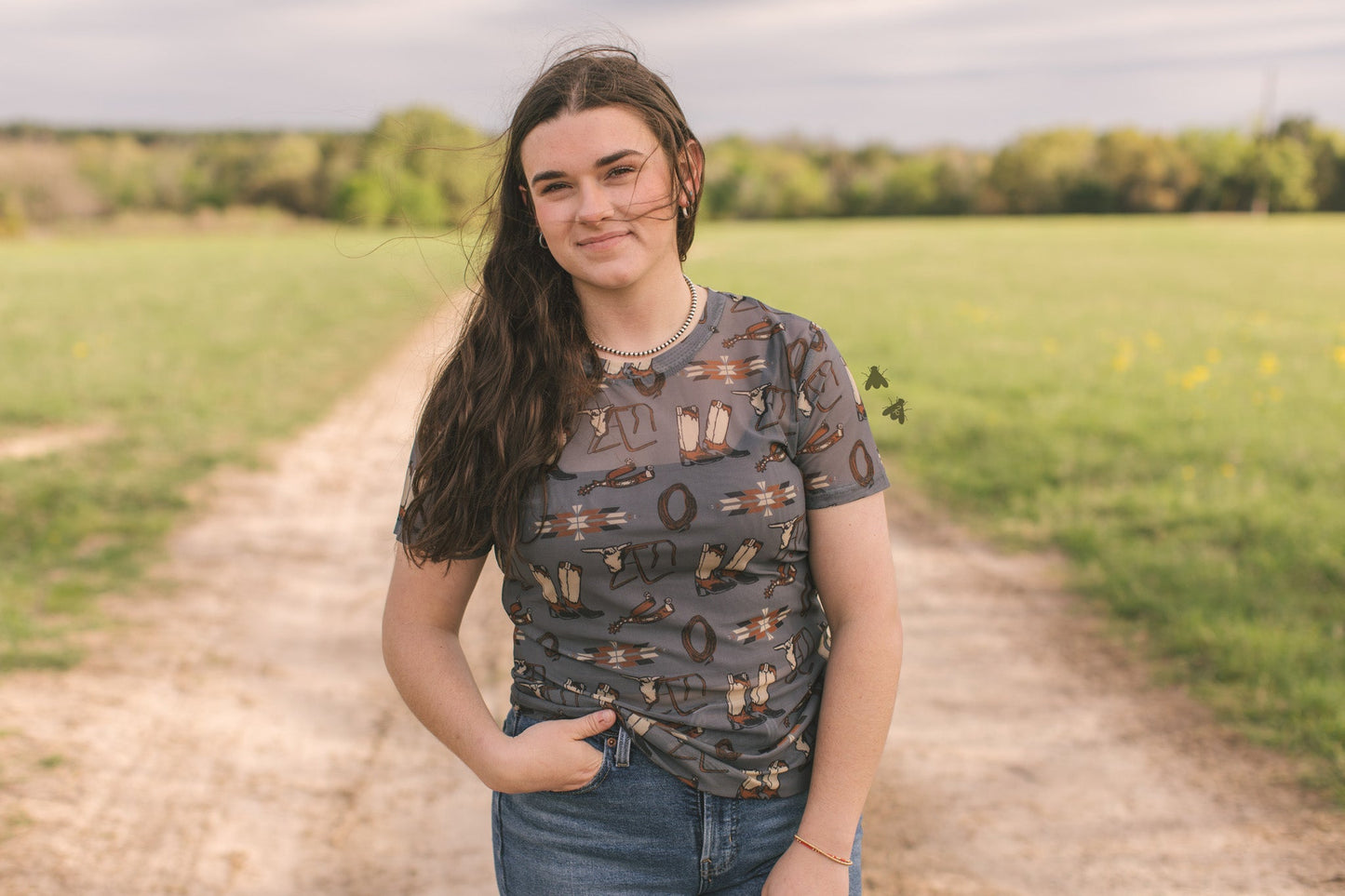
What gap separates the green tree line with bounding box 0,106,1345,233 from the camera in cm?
5484

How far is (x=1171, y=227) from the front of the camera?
40844mm

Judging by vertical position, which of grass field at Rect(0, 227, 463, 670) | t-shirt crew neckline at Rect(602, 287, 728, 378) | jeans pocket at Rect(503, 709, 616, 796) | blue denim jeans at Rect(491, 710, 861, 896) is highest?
t-shirt crew neckline at Rect(602, 287, 728, 378)

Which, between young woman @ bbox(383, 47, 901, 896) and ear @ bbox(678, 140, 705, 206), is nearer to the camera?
young woman @ bbox(383, 47, 901, 896)

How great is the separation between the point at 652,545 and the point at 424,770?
2292mm

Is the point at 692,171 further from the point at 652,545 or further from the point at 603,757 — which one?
the point at 603,757

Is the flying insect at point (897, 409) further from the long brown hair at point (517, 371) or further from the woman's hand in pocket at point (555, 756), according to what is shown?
the woman's hand in pocket at point (555, 756)

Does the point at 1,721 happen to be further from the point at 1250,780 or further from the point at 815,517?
the point at 1250,780

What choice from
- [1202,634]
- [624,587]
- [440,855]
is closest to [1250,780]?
[1202,634]

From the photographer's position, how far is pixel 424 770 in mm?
3408

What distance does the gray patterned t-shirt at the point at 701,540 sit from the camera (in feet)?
4.86

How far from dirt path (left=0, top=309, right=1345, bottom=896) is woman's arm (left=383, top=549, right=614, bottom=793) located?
0.82m

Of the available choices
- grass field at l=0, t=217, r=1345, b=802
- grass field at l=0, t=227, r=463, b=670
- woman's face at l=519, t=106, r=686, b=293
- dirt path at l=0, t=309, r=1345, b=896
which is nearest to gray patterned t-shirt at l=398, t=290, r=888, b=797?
woman's face at l=519, t=106, r=686, b=293

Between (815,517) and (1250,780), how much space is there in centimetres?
256

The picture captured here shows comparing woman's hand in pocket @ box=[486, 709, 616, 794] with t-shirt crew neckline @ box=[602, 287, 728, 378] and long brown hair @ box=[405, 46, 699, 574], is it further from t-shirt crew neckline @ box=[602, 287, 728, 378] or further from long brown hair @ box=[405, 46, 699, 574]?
t-shirt crew neckline @ box=[602, 287, 728, 378]
